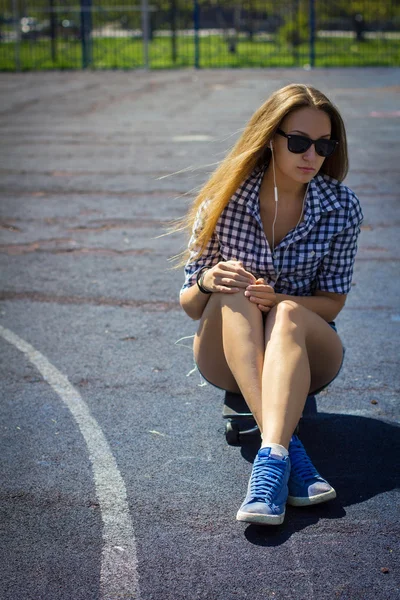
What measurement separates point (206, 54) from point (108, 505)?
28.9 meters

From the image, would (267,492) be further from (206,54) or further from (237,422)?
(206,54)

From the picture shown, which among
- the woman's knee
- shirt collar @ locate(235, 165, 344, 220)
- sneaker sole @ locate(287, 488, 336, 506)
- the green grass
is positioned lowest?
sneaker sole @ locate(287, 488, 336, 506)

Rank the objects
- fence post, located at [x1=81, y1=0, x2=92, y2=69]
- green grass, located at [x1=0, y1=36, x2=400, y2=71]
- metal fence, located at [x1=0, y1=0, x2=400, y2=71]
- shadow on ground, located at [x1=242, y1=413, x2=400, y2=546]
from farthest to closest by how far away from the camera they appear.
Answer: metal fence, located at [x1=0, y1=0, x2=400, y2=71] → green grass, located at [x1=0, y1=36, x2=400, y2=71] → fence post, located at [x1=81, y1=0, x2=92, y2=69] → shadow on ground, located at [x1=242, y1=413, x2=400, y2=546]

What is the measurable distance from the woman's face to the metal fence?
24.1m

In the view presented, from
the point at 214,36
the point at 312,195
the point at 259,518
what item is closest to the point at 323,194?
the point at 312,195

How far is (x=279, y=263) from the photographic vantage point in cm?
409

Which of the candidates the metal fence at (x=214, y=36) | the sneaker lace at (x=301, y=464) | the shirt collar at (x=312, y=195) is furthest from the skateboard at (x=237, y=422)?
the metal fence at (x=214, y=36)

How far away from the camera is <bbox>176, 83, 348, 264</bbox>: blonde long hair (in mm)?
3881

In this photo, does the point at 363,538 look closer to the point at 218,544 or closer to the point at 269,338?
the point at 218,544

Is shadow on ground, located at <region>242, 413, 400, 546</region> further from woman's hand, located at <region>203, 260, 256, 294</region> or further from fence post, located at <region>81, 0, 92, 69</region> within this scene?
fence post, located at <region>81, 0, 92, 69</region>

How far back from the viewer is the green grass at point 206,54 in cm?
2805

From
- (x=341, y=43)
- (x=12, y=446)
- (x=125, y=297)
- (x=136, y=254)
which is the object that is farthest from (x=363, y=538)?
(x=341, y=43)

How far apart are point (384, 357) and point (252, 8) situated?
2726cm

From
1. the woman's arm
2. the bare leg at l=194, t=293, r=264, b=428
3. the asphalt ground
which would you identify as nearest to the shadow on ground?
the asphalt ground
